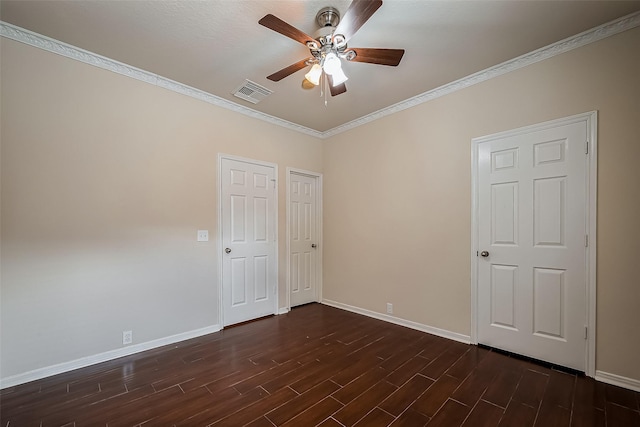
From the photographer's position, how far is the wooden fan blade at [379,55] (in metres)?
1.99

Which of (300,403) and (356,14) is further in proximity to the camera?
(300,403)

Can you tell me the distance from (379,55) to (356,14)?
445 mm

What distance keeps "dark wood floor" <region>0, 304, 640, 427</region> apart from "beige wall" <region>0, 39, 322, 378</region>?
400mm

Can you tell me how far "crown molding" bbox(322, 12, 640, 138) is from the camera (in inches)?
83.4

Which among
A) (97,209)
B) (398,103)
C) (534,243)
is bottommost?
(534,243)

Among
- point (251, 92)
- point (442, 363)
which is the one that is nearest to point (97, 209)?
point (251, 92)

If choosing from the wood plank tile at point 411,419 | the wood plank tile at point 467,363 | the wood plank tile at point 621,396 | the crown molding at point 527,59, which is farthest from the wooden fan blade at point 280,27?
the wood plank tile at point 621,396

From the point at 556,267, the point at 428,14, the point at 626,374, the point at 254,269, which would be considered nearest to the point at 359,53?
the point at 428,14

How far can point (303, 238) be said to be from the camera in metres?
4.38

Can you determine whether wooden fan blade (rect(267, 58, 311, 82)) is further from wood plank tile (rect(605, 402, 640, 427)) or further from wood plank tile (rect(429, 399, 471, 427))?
wood plank tile (rect(605, 402, 640, 427))

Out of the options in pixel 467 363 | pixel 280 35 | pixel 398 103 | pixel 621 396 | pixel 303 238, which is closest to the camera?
pixel 621 396

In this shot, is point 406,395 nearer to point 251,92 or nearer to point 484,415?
point 484,415

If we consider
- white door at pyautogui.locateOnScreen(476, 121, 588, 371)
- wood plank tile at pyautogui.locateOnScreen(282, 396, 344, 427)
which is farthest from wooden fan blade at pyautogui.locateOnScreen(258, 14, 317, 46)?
wood plank tile at pyautogui.locateOnScreen(282, 396, 344, 427)

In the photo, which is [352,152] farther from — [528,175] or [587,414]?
[587,414]
